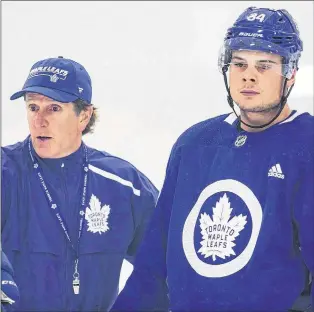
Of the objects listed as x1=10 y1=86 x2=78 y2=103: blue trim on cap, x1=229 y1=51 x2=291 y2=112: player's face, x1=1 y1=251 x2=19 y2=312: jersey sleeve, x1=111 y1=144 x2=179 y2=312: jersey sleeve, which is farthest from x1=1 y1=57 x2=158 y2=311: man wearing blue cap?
x1=229 y1=51 x2=291 y2=112: player's face

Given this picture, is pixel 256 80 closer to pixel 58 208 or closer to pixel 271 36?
pixel 271 36

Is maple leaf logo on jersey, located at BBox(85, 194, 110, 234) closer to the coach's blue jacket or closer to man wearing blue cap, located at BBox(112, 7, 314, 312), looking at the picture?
the coach's blue jacket

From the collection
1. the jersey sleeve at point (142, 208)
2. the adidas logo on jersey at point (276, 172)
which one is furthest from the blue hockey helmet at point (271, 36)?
the jersey sleeve at point (142, 208)

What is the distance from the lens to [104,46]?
175 inches

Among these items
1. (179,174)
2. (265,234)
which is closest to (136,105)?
(179,174)

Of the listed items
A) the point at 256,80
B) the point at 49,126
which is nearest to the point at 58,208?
the point at 49,126

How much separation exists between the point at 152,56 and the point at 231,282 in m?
1.43

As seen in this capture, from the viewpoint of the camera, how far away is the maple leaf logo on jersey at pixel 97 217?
4.03 meters

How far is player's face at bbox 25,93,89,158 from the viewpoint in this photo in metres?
4.06

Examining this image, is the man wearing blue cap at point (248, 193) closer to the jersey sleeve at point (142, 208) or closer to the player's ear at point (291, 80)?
the player's ear at point (291, 80)

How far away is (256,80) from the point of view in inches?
130

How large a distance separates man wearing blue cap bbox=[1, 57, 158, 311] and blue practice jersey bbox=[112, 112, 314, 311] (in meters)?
0.61

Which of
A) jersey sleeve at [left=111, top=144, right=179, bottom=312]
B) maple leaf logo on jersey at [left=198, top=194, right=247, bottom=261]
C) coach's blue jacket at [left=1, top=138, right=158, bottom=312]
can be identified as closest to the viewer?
maple leaf logo on jersey at [left=198, top=194, right=247, bottom=261]

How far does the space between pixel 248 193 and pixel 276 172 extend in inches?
4.1
